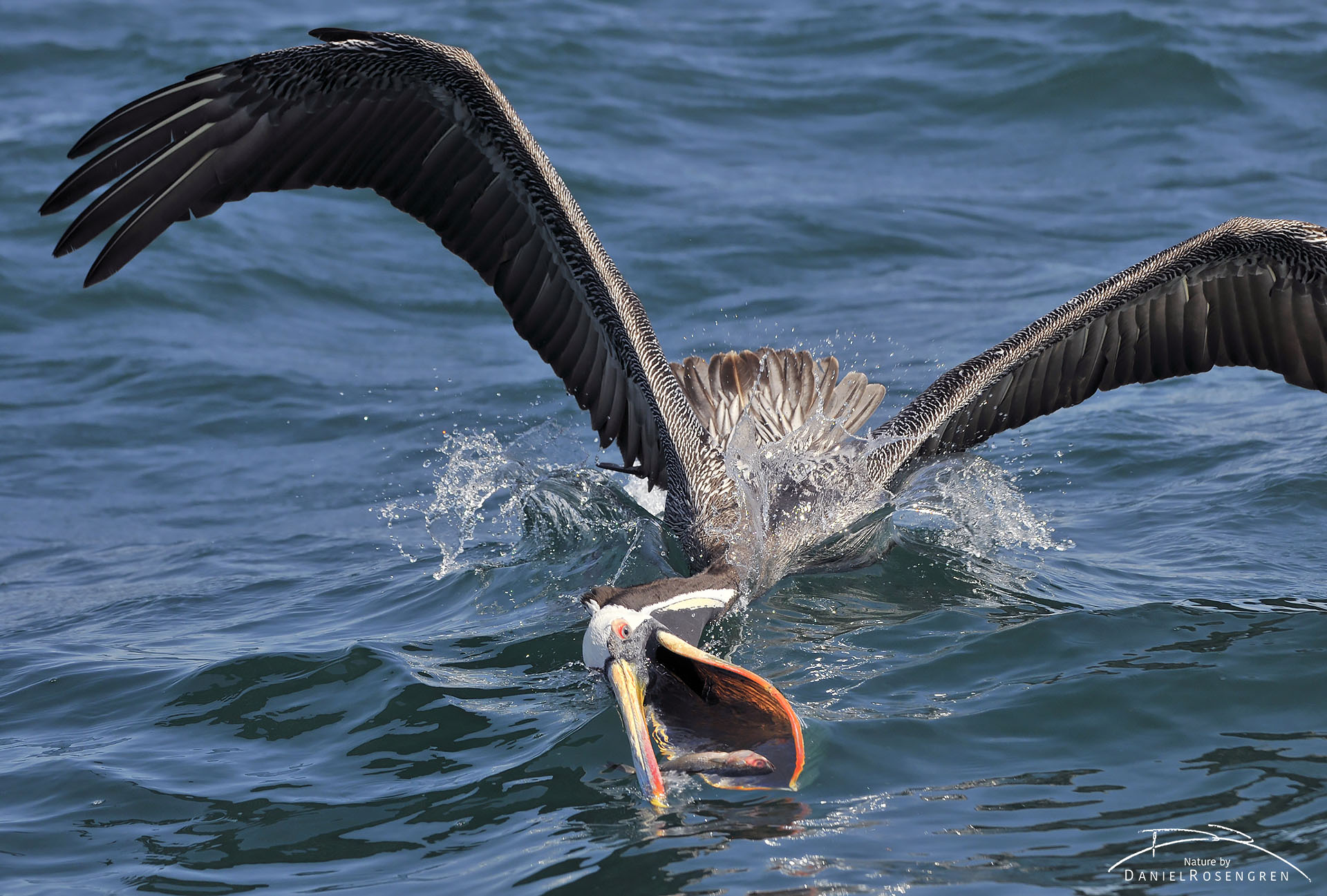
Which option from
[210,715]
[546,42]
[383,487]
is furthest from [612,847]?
[546,42]

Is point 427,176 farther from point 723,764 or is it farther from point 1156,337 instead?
point 1156,337

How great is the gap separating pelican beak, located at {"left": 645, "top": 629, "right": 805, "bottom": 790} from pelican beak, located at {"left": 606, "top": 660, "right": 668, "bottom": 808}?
3cm

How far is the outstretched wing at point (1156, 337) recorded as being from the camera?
21.3ft

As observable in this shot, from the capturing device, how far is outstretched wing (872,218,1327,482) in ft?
21.3

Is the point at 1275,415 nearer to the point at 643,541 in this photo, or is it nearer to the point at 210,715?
the point at 643,541

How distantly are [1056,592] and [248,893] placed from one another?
3923mm

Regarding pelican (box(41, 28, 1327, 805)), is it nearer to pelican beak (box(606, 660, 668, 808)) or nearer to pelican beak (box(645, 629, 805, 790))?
pelican beak (box(645, 629, 805, 790))

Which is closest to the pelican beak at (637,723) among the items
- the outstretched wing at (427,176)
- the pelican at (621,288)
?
the pelican at (621,288)

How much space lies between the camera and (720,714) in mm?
4777

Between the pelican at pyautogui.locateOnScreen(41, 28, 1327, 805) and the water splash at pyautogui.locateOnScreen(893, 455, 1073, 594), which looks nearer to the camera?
the pelican at pyautogui.locateOnScreen(41, 28, 1327, 805)
